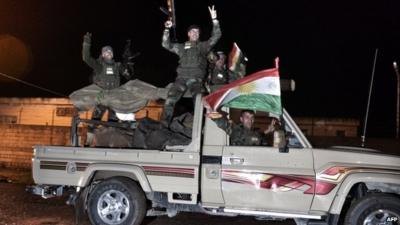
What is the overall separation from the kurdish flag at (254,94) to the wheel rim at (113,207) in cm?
185

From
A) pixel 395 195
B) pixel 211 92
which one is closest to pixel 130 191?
pixel 211 92

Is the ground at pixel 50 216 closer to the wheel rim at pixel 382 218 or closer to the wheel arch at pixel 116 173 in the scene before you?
the wheel arch at pixel 116 173

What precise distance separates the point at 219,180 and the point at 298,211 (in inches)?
43.4

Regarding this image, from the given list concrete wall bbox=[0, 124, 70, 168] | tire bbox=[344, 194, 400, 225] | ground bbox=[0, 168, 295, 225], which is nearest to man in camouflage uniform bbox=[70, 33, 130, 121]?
ground bbox=[0, 168, 295, 225]

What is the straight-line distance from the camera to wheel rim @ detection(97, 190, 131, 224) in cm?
736

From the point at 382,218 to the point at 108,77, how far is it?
4757mm

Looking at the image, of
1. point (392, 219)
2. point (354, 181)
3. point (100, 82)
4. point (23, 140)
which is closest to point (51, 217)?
point (100, 82)

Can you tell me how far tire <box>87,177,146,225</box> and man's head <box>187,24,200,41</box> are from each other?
2412mm

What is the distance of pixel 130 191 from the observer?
24.0 ft

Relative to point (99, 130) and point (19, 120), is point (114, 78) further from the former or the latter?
point (19, 120)

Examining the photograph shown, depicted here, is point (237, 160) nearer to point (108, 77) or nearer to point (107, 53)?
point (108, 77)

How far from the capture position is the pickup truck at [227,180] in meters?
6.62

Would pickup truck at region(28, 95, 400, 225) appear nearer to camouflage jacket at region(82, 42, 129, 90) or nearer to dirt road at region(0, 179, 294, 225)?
dirt road at region(0, 179, 294, 225)

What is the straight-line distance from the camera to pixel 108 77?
862cm
